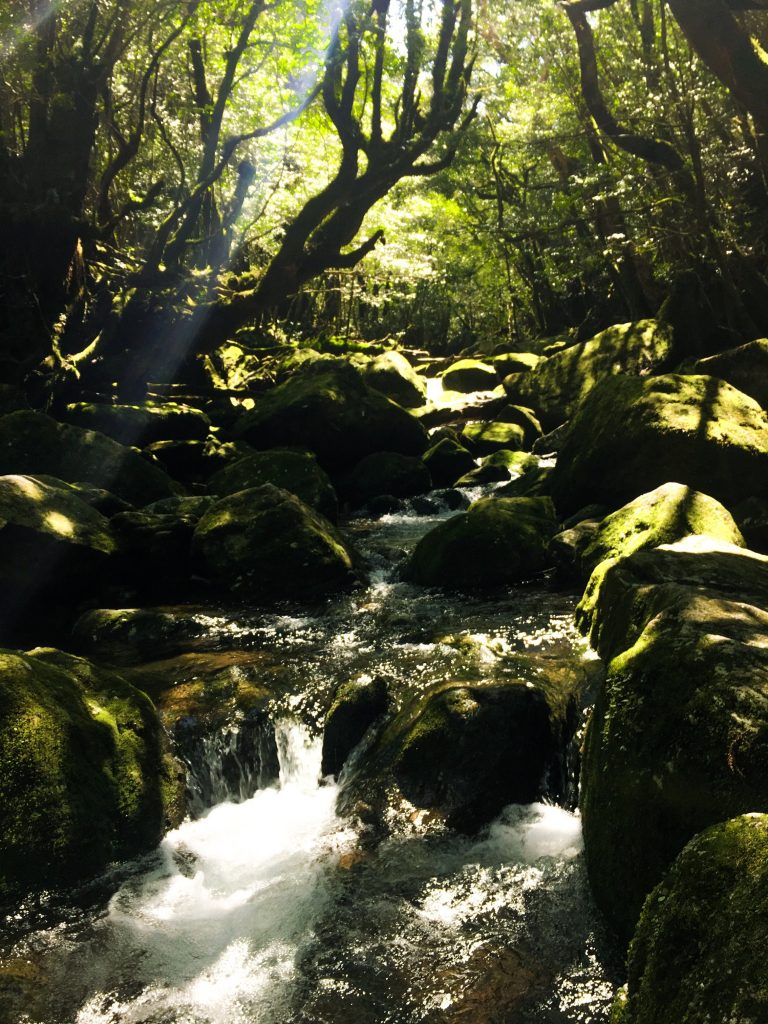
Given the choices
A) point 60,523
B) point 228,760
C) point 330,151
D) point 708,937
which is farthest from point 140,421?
point 708,937

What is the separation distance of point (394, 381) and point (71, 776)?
19.0 meters

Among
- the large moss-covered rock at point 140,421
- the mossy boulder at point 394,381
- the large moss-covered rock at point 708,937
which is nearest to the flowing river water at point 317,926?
the large moss-covered rock at point 708,937

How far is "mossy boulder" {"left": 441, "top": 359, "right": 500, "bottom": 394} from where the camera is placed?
25375 millimetres

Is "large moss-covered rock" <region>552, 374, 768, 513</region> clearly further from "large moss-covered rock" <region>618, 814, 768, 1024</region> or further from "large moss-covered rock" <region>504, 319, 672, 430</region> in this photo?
"large moss-covered rock" <region>618, 814, 768, 1024</region>

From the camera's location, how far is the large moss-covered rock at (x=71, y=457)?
1256 centimetres

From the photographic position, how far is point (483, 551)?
9703mm

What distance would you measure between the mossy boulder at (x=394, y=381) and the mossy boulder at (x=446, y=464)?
18.3 ft

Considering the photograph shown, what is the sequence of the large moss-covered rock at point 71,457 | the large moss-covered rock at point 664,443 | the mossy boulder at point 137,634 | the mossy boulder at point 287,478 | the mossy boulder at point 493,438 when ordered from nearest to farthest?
the mossy boulder at point 137,634
the large moss-covered rock at point 664,443
the large moss-covered rock at point 71,457
the mossy boulder at point 287,478
the mossy boulder at point 493,438

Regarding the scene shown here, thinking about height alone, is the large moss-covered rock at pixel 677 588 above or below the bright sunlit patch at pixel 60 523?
above

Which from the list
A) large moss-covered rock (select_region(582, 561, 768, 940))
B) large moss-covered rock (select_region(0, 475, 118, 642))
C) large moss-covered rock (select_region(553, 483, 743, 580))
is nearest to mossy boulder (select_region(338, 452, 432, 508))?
large moss-covered rock (select_region(0, 475, 118, 642))

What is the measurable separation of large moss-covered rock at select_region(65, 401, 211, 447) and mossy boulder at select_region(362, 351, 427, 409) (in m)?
6.38

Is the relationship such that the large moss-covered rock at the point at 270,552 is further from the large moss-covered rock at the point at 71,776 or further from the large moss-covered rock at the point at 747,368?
the large moss-covered rock at the point at 747,368

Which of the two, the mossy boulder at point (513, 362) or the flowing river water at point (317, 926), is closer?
the flowing river water at point (317, 926)

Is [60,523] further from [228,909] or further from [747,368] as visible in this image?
[747,368]
